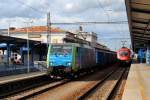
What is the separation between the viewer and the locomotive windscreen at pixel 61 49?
96.2 ft

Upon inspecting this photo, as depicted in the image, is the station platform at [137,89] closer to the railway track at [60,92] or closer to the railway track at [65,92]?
the railway track at [60,92]

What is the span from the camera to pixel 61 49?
2977 cm

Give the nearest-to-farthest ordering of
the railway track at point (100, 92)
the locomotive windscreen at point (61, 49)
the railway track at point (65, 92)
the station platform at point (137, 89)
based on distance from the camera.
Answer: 1. the station platform at point (137, 89)
2. the railway track at point (100, 92)
3. the railway track at point (65, 92)
4. the locomotive windscreen at point (61, 49)

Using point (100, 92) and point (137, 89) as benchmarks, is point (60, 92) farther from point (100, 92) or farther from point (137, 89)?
point (137, 89)

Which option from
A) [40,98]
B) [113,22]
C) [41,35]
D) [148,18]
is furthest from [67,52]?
[41,35]

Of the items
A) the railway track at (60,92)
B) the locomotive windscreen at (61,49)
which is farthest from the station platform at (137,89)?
the locomotive windscreen at (61,49)

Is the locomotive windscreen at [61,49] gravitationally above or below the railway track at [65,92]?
above

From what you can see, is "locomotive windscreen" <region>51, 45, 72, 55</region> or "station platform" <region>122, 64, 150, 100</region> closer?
"station platform" <region>122, 64, 150, 100</region>

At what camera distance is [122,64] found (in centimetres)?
6781

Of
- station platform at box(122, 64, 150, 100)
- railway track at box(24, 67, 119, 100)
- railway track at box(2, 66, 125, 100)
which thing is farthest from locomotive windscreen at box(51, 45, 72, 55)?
station platform at box(122, 64, 150, 100)

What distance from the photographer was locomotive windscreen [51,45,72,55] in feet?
96.2

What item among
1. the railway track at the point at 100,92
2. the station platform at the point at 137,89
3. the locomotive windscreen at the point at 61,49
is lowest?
the railway track at the point at 100,92

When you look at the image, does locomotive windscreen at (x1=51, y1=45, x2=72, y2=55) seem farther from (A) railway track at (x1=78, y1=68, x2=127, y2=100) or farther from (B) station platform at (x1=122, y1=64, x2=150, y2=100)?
(B) station platform at (x1=122, y1=64, x2=150, y2=100)

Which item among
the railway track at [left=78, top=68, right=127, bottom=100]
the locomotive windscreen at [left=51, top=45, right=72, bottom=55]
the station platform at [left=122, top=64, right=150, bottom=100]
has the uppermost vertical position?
the locomotive windscreen at [left=51, top=45, right=72, bottom=55]
